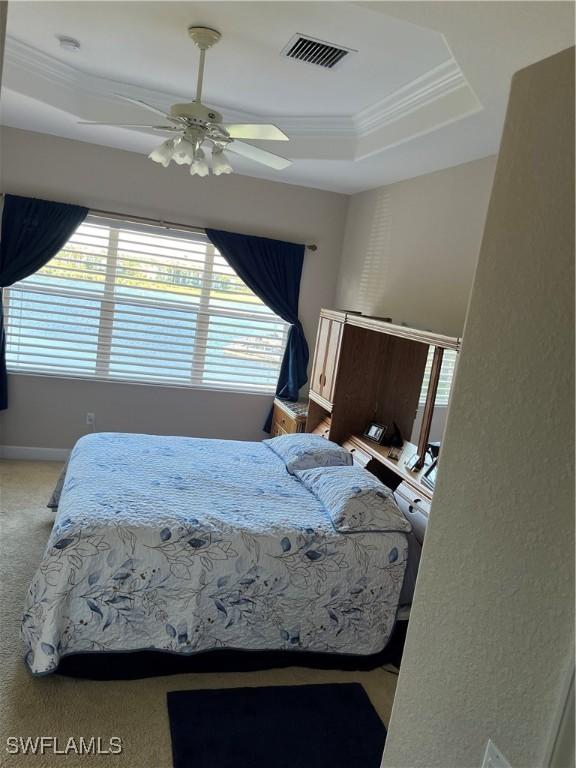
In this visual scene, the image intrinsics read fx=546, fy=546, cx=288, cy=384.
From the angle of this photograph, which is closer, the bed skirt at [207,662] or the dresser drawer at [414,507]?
the bed skirt at [207,662]

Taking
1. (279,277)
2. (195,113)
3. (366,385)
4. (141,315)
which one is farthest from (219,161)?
(141,315)

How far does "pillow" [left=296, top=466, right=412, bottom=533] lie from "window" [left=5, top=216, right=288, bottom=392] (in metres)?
2.43

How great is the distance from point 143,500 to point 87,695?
2.82 ft

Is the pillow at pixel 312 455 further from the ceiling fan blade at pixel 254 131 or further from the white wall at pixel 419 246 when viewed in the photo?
the ceiling fan blade at pixel 254 131

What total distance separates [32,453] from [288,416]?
230 centimetres

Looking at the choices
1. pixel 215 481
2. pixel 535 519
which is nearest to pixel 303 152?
pixel 215 481

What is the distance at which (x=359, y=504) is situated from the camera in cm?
278

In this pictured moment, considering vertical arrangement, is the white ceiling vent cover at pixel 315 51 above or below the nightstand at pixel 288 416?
above

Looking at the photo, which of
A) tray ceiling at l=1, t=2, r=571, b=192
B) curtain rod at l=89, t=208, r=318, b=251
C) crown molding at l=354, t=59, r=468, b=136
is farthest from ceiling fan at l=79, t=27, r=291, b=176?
curtain rod at l=89, t=208, r=318, b=251

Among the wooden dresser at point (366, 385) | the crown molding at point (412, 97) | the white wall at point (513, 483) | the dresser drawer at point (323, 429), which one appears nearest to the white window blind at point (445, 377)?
the wooden dresser at point (366, 385)

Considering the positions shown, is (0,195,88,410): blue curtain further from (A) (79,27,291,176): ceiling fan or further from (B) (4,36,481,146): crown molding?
(A) (79,27,291,176): ceiling fan

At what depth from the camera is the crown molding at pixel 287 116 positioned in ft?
9.59

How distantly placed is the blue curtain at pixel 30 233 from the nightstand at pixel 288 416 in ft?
7.74

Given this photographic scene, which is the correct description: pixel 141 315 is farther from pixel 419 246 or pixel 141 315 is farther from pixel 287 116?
pixel 419 246
